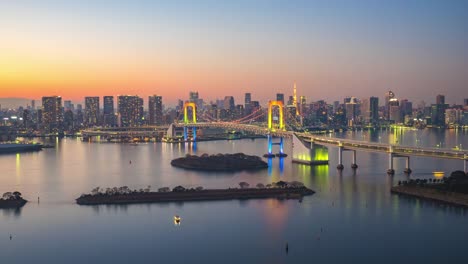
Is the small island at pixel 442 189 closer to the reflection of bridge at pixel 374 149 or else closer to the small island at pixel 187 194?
the reflection of bridge at pixel 374 149

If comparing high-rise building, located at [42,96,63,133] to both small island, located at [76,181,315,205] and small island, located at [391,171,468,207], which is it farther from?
small island, located at [391,171,468,207]

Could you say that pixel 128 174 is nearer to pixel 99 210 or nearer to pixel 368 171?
pixel 99 210

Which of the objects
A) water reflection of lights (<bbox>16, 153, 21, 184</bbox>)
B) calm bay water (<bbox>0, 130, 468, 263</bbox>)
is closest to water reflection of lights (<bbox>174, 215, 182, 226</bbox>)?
calm bay water (<bbox>0, 130, 468, 263</bbox>)

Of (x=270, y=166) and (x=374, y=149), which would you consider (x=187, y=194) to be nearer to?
(x=270, y=166)

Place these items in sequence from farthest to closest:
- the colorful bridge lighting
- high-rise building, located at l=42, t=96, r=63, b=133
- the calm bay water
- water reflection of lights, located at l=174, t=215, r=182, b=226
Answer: high-rise building, located at l=42, t=96, r=63, b=133 → the colorful bridge lighting → water reflection of lights, located at l=174, t=215, r=182, b=226 → the calm bay water

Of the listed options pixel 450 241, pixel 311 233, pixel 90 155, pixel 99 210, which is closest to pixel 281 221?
pixel 311 233

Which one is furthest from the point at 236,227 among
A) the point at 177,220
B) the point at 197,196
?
the point at 197,196
